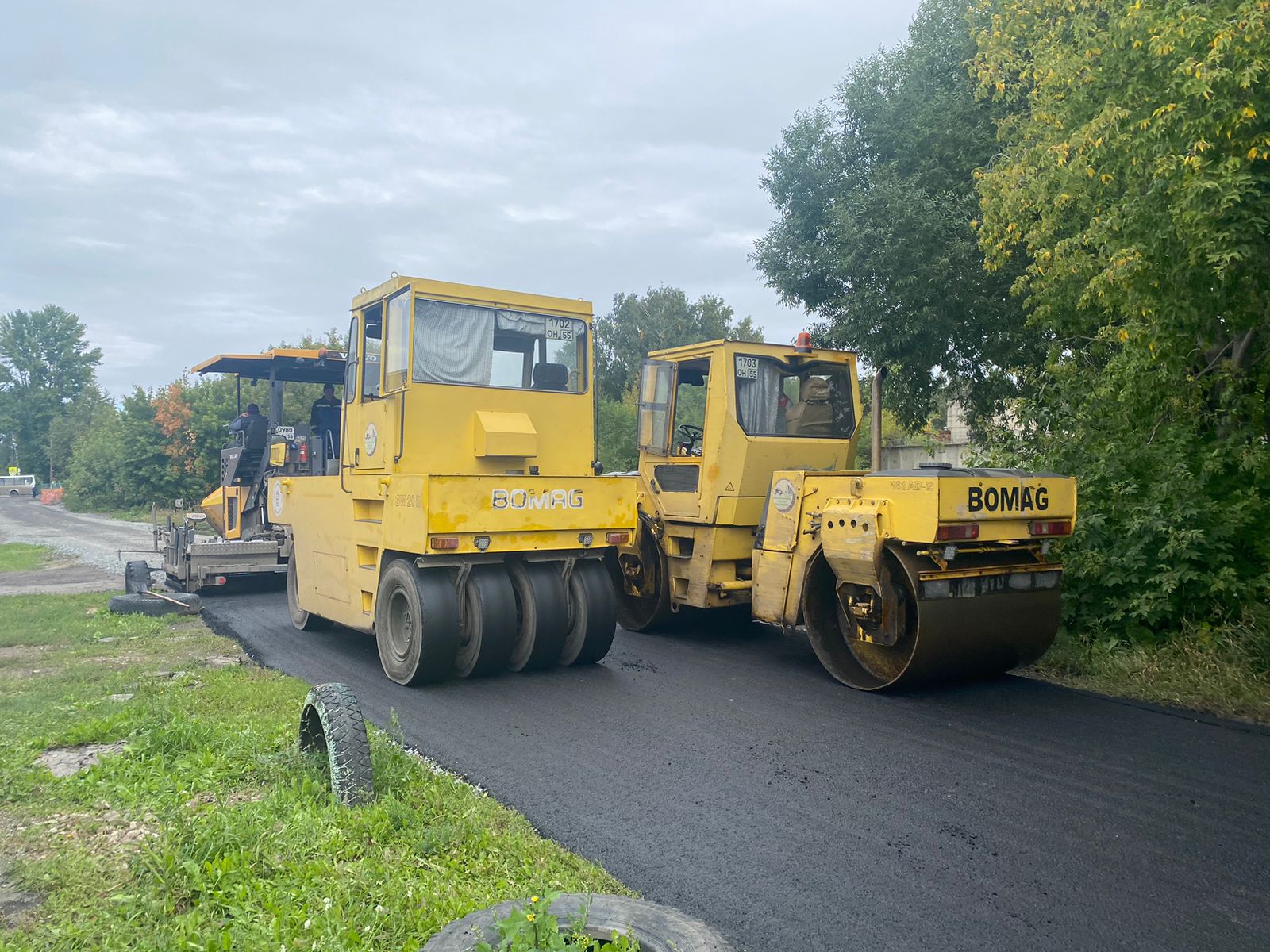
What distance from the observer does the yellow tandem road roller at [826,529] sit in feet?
22.1

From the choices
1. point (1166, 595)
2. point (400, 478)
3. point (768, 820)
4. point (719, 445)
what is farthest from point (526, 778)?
point (1166, 595)

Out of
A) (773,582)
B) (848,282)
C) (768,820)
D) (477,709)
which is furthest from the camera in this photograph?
(848,282)

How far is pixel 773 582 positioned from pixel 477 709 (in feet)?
8.54

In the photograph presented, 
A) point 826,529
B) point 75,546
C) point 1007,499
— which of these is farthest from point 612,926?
point 75,546

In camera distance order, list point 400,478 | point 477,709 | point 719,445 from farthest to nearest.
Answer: point 719,445 < point 400,478 < point 477,709

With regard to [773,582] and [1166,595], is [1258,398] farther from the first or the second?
[773,582]

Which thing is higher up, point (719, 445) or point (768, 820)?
point (719, 445)

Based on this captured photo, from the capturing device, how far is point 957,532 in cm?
658

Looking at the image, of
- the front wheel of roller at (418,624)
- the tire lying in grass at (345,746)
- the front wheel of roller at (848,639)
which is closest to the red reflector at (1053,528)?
the front wheel of roller at (848,639)

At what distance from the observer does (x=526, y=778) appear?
5281mm

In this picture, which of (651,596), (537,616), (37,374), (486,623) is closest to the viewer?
(486,623)

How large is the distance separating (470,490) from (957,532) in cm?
340

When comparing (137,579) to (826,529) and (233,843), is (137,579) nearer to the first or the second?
(826,529)

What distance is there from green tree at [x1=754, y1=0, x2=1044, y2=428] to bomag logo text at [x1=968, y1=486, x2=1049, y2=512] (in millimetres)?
7451
